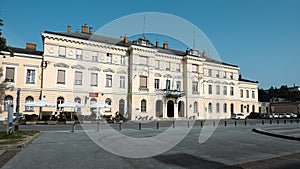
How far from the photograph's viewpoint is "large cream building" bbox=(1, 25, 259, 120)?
30406 millimetres

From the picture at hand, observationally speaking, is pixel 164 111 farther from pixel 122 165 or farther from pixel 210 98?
pixel 122 165

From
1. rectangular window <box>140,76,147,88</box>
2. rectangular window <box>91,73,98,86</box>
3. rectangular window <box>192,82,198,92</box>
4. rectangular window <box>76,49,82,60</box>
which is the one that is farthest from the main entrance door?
rectangular window <box>76,49,82,60</box>

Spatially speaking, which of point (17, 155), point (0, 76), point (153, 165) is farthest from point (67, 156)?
point (0, 76)

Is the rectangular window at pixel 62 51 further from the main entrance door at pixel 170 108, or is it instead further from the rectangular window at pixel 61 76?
the main entrance door at pixel 170 108

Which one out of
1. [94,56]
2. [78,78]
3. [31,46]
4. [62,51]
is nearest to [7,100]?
[78,78]

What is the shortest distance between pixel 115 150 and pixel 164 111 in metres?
30.0

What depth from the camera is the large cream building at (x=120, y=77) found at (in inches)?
1197

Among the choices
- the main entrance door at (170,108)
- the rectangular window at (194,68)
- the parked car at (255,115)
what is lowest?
the parked car at (255,115)

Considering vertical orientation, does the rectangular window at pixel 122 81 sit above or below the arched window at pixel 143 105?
above

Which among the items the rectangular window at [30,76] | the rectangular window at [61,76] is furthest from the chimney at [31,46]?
the rectangular window at [61,76]

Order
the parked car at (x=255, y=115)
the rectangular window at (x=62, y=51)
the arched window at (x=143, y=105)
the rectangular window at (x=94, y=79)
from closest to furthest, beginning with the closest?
1. the rectangular window at (x=62, y=51)
2. the rectangular window at (x=94, y=79)
3. the arched window at (x=143, y=105)
4. the parked car at (x=255, y=115)

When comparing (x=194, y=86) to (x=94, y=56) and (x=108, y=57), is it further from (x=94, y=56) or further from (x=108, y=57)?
(x=94, y=56)

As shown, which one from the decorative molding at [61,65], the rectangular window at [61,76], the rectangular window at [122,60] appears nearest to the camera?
the decorative molding at [61,65]

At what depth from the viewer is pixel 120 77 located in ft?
119
